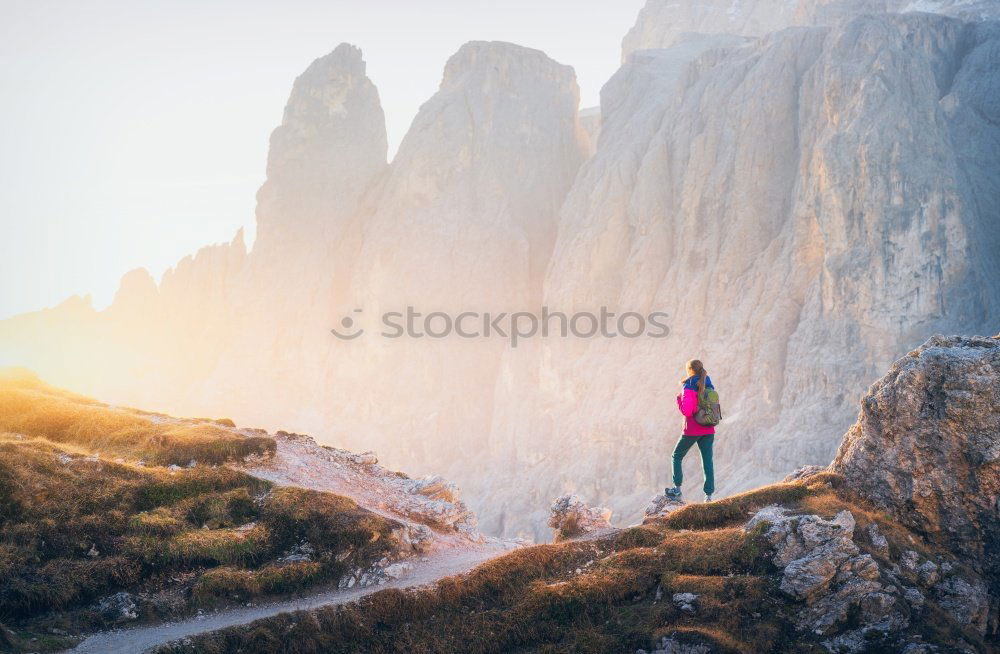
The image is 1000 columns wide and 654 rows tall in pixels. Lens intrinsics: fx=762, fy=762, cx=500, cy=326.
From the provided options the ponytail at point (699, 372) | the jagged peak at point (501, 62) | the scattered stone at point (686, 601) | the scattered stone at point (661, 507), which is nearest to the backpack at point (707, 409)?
the ponytail at point (699, 372)

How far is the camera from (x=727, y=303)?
6188 centimetres

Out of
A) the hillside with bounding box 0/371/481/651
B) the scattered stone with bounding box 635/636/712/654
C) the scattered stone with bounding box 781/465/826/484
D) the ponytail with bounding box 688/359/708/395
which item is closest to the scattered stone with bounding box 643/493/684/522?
the scattered stone with bounding box 781/465/826/484

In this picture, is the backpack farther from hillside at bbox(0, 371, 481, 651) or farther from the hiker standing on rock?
hillside at bbox(0, 371, 481, 651)

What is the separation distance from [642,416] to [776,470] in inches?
553

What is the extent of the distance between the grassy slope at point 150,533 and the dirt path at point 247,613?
1.45 ft

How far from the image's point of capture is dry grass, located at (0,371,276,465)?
22.1 metres

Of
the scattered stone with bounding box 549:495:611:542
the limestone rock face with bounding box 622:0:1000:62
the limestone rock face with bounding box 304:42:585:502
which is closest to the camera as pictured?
the scattered stone with bounding box 549:495:611:542

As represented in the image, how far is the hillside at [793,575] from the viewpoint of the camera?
1358 cm

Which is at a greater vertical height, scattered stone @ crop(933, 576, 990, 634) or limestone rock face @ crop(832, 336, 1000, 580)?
limestone rock face @ crop(832, 336, 1000, 580)

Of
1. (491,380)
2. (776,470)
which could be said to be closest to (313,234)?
(491,380)

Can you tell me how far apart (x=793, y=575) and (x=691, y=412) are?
495 cm

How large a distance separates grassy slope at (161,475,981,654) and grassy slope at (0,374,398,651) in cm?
244

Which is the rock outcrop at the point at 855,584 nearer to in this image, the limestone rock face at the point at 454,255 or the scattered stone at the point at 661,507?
the scattered stone at the point at 661,507

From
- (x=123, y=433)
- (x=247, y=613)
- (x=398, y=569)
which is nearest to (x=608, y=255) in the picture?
(x=123, y=433)
